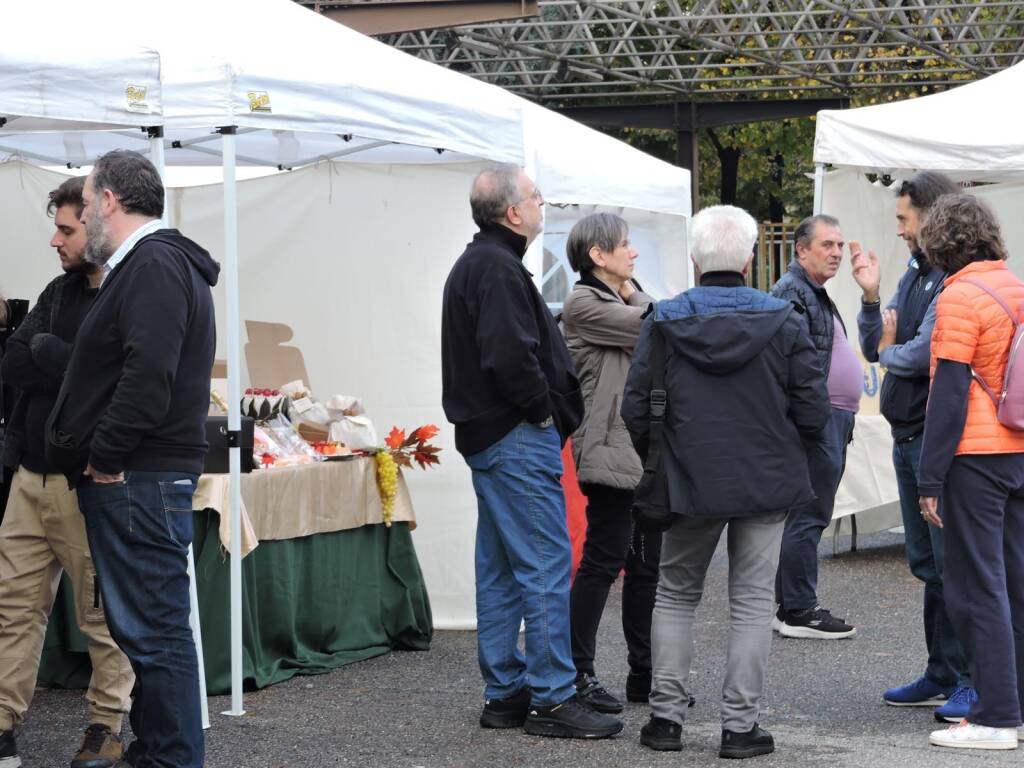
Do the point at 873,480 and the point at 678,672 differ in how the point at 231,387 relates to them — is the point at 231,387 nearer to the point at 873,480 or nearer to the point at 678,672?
the point at 678,672

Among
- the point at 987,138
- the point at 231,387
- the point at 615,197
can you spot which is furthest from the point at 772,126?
the point at 231,387

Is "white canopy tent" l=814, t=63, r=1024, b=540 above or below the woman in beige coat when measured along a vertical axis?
above

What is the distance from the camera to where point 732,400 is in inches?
179

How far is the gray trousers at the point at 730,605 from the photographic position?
465 centimetres

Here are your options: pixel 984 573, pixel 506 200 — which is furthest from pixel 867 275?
pixel 506 200

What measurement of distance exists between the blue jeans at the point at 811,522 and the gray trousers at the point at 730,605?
2.15 meters

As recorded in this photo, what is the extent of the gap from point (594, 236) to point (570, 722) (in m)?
1.66

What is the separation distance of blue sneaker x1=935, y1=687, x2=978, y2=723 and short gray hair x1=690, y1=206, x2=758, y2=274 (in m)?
1.68

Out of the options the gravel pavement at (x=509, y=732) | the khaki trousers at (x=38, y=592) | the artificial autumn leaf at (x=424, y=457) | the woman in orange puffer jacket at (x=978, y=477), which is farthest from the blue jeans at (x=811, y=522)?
the khaki trousers at (x=38, y=592)

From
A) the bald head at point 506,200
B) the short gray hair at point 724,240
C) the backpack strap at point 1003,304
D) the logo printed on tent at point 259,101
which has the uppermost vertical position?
the logo printed on tent at point 259,101

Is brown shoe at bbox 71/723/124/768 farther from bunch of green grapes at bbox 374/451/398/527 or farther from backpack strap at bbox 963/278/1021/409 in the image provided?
backpack strap at bbox 963/278/1021/409

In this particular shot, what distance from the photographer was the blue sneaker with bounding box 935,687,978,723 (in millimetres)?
5086

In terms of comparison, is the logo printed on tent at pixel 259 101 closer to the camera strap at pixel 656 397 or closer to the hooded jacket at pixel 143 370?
the hooded jacket at pixel 143 370

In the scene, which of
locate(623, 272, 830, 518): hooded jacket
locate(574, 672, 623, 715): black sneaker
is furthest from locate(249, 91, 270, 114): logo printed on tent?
locate(574, 672, 623, 715): black sneaker
